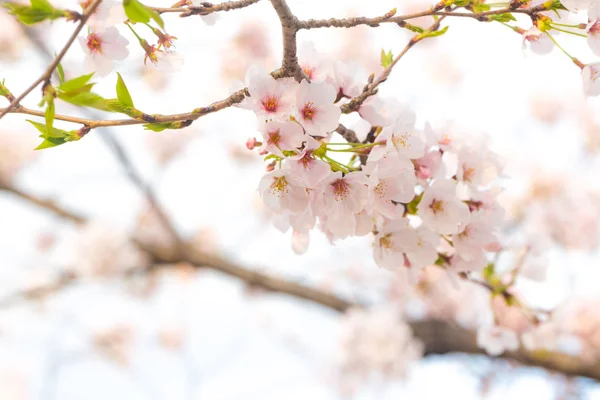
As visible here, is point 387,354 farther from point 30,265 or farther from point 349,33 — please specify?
point 349,33

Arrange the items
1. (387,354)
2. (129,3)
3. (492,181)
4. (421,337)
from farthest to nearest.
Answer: (421,337), (387,354), (492,181), (129,3)

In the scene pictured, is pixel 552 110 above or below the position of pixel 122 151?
above

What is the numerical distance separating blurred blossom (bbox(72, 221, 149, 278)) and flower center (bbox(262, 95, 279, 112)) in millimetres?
1798

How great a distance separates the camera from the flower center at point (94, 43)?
51cm

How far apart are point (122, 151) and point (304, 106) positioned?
5.02 ft

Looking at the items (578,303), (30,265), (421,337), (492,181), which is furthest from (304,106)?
(30,265)

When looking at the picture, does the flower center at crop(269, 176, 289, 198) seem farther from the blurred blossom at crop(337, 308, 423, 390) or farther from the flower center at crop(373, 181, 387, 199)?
the blurred blossom at crop(337, 308, 423, 390)

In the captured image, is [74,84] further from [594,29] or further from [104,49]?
[594,29]

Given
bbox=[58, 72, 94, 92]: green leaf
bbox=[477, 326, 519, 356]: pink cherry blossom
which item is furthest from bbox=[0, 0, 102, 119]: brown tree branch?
bbox=[477, 326, 519, 356]: pink cherry blossom

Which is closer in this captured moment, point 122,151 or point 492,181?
point 492,181

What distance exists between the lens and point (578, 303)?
7.38 feet

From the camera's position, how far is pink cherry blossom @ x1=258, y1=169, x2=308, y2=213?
0.49 metres

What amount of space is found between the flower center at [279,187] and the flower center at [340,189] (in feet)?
0.16

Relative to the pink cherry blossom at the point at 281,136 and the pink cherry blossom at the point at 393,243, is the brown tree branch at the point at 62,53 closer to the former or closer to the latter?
the pink cherry blossom at the point at 281,136
